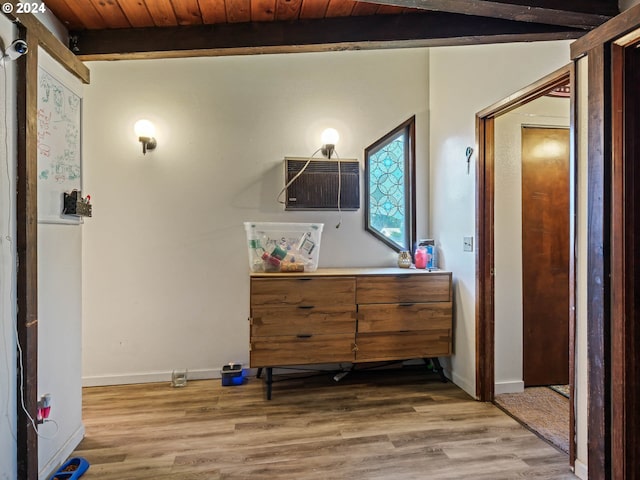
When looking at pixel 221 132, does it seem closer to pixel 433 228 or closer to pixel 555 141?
pixel 433 228

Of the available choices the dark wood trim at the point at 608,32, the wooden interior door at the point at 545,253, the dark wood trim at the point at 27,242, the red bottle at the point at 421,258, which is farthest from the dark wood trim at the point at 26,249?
the wooden interior door at the point at 545,253

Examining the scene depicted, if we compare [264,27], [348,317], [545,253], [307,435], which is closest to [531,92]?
[545,253]

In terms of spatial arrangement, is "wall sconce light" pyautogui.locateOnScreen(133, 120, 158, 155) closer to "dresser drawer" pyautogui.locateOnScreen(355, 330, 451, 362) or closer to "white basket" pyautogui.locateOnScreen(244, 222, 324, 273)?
"white basket" pyautogui.locateOnScreen(244, 222, 324, 273)

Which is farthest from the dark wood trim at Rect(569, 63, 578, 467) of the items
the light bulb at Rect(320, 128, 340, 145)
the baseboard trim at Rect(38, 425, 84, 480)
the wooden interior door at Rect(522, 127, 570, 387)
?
the baseboard trim at Rect(38, 425, 84, 480)

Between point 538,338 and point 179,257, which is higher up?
point 179,257

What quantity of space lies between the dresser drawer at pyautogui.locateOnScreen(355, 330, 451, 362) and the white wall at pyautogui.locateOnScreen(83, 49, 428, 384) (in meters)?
0.67

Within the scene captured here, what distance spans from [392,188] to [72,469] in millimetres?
2732

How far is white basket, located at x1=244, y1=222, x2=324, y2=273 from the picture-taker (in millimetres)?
2539

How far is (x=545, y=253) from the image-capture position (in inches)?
104

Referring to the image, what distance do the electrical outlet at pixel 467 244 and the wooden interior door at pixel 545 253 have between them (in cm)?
44

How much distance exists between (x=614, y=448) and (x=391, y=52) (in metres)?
2.92

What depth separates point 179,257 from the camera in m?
2.78

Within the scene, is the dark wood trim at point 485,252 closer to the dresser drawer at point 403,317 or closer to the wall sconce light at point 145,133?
the dresser drawer at point 403,317

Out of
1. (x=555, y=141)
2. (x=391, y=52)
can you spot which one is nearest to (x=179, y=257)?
(x=391, y=52)
